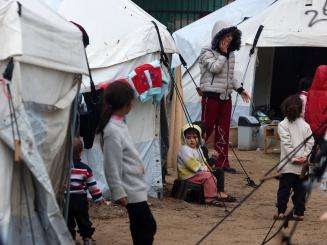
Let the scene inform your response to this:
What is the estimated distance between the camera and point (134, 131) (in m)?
8.70

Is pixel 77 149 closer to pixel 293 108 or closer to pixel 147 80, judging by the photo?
pixel 147 80

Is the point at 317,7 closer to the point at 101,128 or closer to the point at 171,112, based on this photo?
the point at 171,112

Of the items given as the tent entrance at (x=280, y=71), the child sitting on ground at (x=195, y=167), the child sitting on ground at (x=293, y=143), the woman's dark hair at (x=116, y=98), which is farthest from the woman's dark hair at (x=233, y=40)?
the tent entrance at (x=280, y=71)

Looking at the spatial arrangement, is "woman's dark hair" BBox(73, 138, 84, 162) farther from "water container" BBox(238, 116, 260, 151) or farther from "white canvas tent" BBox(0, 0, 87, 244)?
"water container" BBox(238, 116, 260, 151)

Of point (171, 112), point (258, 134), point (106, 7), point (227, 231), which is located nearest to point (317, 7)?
point (258, 134)

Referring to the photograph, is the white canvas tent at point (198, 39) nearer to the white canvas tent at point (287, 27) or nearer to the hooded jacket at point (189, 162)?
the white canvas tent at point (287, 27)

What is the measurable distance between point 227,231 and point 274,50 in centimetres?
888

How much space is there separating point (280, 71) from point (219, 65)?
273 inches

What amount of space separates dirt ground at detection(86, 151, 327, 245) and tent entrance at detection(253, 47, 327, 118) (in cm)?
615

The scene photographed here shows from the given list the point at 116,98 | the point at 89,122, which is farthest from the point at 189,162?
the point at 116,98

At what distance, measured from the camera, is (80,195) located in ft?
21.6

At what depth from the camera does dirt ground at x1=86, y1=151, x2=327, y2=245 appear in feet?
24.1

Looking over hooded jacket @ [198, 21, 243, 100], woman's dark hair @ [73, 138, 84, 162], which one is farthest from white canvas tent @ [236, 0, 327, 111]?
woman's dark hair @ [73, 138, 84, 162]

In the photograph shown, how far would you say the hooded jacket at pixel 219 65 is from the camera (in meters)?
9.65
